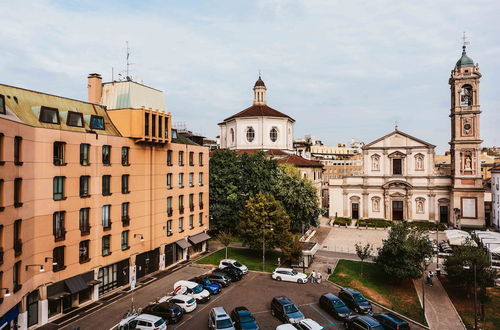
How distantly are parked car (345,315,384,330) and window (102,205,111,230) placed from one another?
20245 mm

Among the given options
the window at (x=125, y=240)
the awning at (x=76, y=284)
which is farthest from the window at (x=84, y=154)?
the awning at (x=76, y=284)

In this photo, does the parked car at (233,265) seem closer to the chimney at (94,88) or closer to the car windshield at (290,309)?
the car windshield at (290,309)

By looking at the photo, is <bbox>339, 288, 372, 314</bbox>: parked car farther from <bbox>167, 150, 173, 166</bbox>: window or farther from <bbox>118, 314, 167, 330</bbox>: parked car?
<bbox>167, 150, 173, 166</bbox>: window

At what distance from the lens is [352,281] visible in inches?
1350

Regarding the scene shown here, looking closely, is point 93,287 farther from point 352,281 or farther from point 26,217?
point 352,281

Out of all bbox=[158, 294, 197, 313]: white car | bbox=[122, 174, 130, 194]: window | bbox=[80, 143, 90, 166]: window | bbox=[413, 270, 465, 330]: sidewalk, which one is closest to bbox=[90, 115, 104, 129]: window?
bbox=[80, 143, 90, 166]: window

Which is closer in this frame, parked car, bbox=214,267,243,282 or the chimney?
parked car, bbox=214,267,243,282

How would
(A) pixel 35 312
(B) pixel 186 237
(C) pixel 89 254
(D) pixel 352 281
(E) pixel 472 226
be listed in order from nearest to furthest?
(A) pixel 35 312 < (C) pixel 89 254 < (D) pixel 352 281 < (B) pixel 186 237 < (E) pixel 472 226

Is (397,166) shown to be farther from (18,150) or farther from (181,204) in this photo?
(18,150)

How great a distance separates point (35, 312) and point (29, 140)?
1166 centimetres

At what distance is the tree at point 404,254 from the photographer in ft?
103

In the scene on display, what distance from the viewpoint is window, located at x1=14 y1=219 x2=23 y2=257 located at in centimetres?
2130

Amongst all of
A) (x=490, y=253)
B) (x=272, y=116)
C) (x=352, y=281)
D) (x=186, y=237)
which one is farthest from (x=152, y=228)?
(x=272, y=116)

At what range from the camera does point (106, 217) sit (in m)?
30.2
